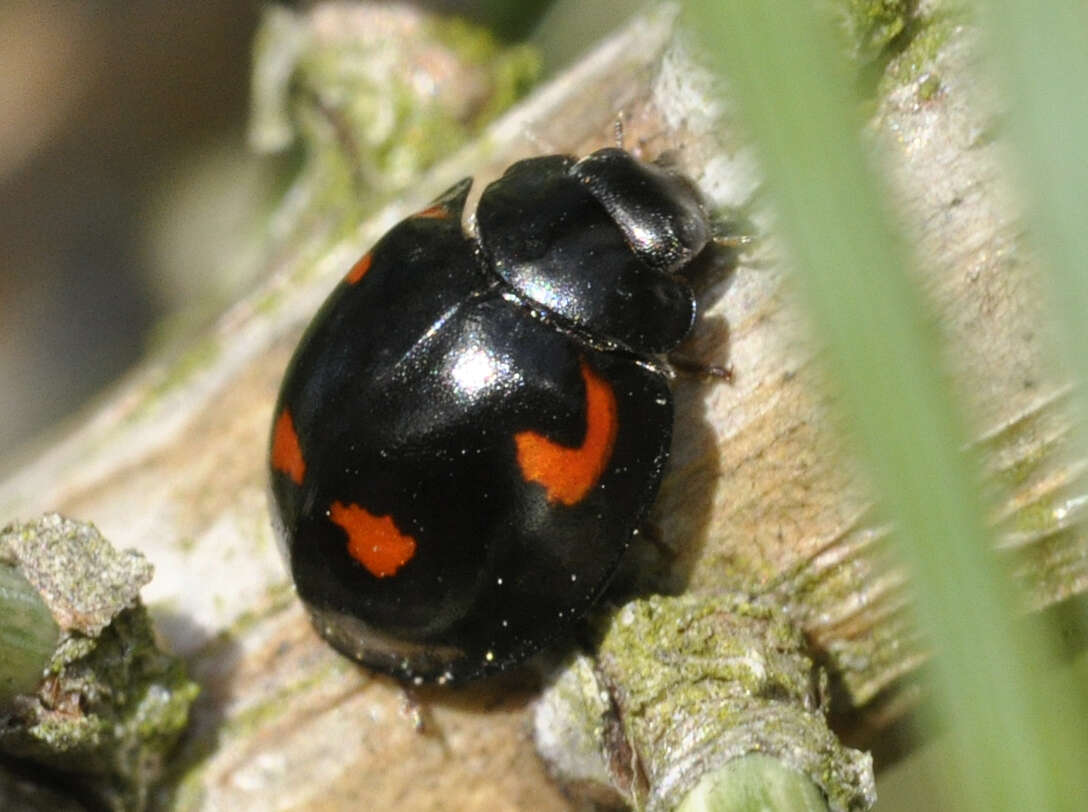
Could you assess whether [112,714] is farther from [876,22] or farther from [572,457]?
[876,22]

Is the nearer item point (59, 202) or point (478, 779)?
point (478, 779)

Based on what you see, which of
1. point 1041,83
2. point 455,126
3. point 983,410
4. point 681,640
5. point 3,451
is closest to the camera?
point 1041,83

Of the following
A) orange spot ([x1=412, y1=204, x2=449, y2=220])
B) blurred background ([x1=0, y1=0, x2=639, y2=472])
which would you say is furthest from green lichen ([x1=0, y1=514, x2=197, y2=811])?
blurred background ([x1=0, y1=0, x2=639, y2=472])

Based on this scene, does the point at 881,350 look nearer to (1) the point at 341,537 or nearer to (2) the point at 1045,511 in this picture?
(2) the point at 1045,511

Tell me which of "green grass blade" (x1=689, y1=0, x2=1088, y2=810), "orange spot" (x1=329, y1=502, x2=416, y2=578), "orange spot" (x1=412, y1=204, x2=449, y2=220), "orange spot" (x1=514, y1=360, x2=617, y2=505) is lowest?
"orange spot" (x1=514, y1=360, x2=617, y2=505)

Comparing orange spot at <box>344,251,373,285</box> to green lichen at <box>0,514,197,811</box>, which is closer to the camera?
green lichen at <box>0,514,197,811</box>

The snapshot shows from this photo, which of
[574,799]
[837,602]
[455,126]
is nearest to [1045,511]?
[837,602]

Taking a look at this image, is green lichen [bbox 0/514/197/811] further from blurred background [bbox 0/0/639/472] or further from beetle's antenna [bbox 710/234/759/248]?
blurred background [bbox 0/0/639/472]

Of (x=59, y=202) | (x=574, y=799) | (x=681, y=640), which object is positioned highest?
(x=59, y=202)
